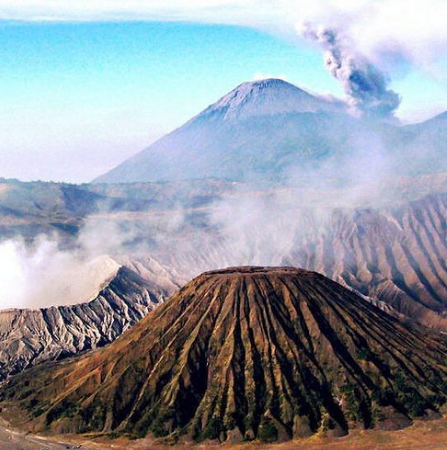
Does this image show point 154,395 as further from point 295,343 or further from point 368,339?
point 368,339

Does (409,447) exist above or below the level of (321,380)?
below

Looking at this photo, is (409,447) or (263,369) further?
(263,369)

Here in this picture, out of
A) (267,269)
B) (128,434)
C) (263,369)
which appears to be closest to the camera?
(128,434)

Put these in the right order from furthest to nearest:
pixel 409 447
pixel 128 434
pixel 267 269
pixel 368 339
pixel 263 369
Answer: pixel 267 269, pixel 368 339, pixel 263 369, pixel 128 434, pixel 409 447

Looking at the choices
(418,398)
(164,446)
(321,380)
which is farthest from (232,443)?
(418,398)

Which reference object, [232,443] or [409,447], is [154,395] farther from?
[409,447]

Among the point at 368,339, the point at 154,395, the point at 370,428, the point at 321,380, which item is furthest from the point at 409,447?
the point at 154,395

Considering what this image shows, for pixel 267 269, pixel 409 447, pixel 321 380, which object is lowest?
pixel 409 447
